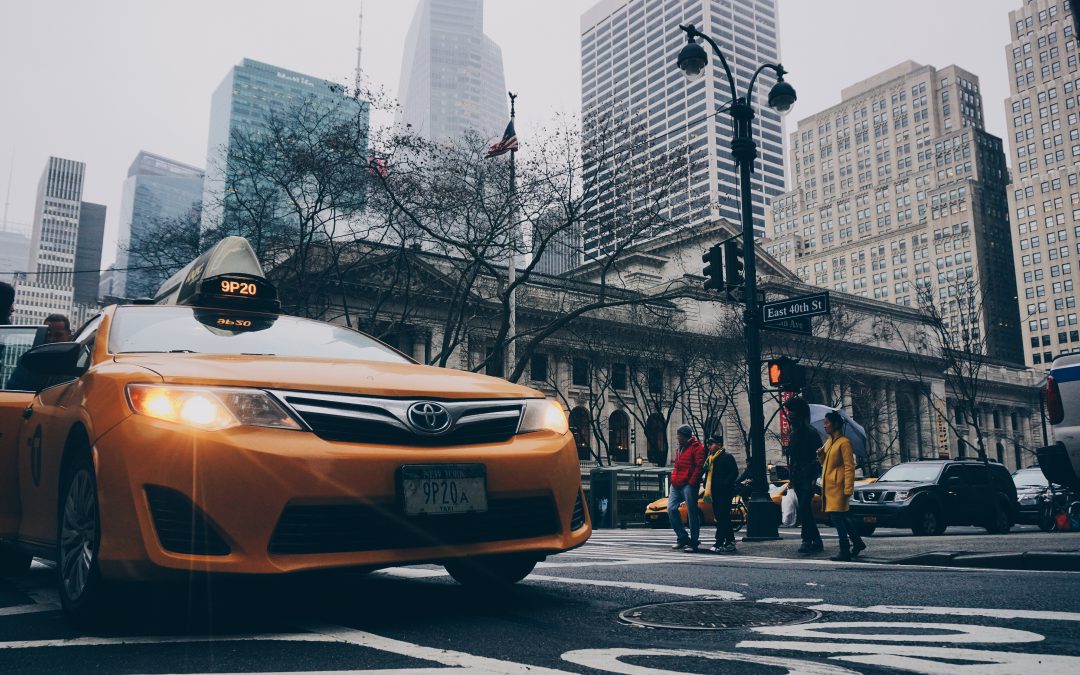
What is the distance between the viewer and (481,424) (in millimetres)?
4039

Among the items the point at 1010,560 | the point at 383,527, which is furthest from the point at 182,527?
the point at 1010,560

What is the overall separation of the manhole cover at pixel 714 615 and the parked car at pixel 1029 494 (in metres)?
15.0

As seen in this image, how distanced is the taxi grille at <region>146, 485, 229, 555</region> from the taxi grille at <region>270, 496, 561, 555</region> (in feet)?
0.75

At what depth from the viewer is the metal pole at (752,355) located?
40.3 feet

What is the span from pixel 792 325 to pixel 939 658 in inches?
404

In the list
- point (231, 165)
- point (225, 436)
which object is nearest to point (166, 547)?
Result: point (225, 436)

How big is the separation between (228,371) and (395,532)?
38.4 inches

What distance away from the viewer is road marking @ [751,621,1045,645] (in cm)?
333

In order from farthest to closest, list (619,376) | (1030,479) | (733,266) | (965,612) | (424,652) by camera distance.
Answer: (619,376) → (1030,479) → (733,266) → (965,612) → (424,652)

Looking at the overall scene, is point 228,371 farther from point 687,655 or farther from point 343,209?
point 343,209

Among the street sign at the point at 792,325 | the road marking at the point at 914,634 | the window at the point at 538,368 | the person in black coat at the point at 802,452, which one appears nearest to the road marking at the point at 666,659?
the road marking at the point at 914,634

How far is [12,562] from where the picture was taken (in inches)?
240

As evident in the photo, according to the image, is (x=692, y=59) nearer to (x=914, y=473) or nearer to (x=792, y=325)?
(x=792, y=325)

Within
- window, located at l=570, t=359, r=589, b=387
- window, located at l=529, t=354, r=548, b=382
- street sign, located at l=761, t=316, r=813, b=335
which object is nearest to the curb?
street sign, located at l=761, t=316, r=813, b=335
